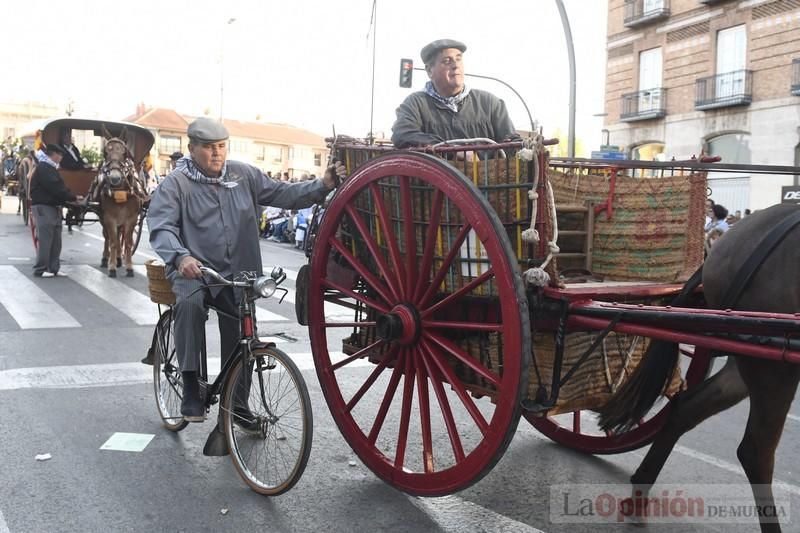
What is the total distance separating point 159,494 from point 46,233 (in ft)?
28.8

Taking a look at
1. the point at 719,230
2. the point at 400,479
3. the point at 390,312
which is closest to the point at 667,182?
the point at 390,312

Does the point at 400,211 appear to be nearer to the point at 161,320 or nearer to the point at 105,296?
the point at 161,320

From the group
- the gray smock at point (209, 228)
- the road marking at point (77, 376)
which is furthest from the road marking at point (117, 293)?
the gray smock at point (209, 228)

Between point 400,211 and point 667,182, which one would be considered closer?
point 400,211

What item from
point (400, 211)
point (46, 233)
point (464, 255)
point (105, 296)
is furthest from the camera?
point (46, 233)

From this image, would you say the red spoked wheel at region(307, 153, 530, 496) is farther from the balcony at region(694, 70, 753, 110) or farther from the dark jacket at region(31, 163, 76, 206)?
the balcony at region(694, 70, 753, 110)

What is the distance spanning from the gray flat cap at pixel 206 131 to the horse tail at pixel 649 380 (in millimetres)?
2591

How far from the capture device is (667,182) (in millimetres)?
4109

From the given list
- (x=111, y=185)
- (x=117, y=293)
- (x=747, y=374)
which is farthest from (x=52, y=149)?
(x=747, y=374)

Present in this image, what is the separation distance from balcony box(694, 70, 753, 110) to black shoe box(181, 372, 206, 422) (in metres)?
23.6

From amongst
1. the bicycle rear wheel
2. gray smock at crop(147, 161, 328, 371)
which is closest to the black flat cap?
the bicycle rear wheel

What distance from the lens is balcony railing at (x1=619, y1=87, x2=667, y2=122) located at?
27.7 m

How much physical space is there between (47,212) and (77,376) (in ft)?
20.9

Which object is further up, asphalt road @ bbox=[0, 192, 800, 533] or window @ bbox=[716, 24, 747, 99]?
window @ bbox=[716, 24, 747, 99]
